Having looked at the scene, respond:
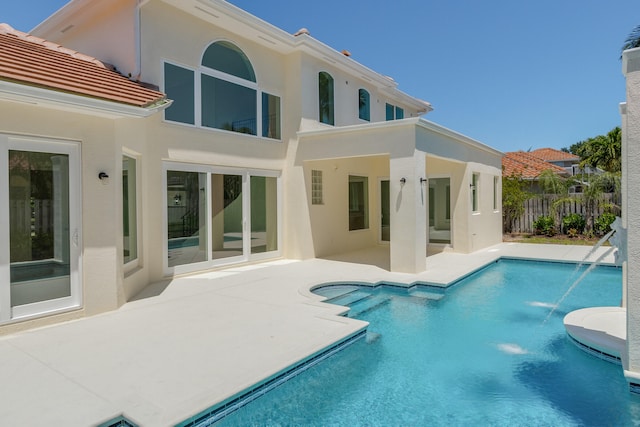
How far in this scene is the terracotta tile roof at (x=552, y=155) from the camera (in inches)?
2530

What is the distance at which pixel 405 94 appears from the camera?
2506 cm

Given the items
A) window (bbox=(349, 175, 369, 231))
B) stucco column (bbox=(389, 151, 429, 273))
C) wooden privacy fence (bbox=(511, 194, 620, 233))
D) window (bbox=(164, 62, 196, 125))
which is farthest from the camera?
wooden privacy fence (bbox=(511, 194, 620, 233))

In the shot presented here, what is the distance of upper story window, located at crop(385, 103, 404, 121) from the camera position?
24359 millimetres

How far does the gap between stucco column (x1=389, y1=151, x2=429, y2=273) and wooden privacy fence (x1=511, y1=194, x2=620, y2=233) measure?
54.4ft

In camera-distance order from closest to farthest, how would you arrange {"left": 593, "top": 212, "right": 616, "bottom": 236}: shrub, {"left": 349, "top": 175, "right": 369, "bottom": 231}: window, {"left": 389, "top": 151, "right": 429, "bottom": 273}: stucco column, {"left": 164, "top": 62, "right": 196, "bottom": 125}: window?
{"left": 164, "top": 62, "right": 196, "bottom": 125}: window < {"left": 389, "top": 151, "right": 429, "bottom": 273}: stucco column < {"left": 349, "top": 175, "right": 369, "bottom": 231}: window < {"left": 593, "top": 212, "right": 616, "bottom": 236}: shrub

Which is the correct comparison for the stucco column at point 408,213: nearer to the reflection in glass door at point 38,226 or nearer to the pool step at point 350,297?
the pool step at point 350,297

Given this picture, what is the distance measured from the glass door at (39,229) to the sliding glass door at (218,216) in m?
4.25

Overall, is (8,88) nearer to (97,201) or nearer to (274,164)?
(97,201)

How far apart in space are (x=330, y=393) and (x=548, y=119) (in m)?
52.8

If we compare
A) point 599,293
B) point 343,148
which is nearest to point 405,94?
point 343,148

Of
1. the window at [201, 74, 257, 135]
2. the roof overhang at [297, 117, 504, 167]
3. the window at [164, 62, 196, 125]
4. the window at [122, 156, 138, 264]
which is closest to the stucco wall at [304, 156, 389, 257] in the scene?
the roof overhang at [297, 117, 504, 167]

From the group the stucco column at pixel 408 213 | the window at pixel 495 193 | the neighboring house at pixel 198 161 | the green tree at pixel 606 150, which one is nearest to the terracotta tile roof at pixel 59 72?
the neighboring house at pixel 198 161

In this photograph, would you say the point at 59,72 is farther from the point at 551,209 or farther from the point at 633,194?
the point at 551,209

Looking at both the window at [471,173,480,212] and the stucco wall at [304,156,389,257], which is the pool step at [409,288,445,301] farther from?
the window at [471,173,480,212]
